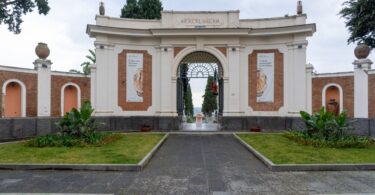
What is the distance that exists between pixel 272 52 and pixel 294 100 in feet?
10.9

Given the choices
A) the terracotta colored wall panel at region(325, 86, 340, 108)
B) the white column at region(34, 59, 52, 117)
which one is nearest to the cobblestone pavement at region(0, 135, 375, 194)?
the white column at region(34, 59, 52, 117)

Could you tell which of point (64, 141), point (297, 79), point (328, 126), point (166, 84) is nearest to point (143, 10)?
point (166, 84)

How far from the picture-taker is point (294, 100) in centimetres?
2059

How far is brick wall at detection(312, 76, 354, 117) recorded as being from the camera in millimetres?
18938

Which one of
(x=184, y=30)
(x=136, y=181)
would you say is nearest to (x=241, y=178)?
(x=136, y=181)

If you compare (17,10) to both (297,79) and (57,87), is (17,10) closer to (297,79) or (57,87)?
(57,87)

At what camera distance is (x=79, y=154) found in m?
10.9

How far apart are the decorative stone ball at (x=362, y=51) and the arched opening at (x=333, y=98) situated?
217 centimetres

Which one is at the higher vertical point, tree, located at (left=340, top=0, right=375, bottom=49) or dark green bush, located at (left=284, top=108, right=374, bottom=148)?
tree, located at (left=340, top=0, right=375, bottom=49)

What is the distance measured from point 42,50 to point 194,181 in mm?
14201

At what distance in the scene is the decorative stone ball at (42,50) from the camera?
1847cm

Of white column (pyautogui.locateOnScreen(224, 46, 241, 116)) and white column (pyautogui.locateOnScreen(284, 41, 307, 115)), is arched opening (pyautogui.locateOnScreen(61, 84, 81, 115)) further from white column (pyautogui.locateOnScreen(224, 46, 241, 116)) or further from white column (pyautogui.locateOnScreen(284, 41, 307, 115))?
white column (pyautogui.locateOnScreen(284, 41, 307, 115))

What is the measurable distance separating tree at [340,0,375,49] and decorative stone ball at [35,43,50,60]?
67.4 ft

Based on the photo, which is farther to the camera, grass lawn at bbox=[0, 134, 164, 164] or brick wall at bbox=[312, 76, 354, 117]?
brick wall at bbox=[312, 76, 354, 117]
